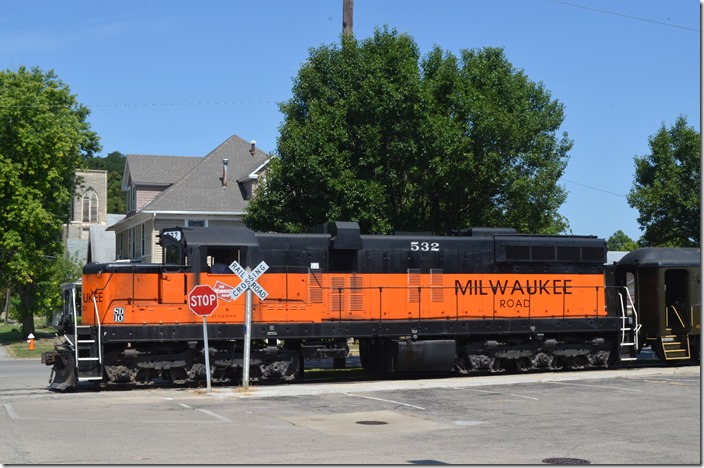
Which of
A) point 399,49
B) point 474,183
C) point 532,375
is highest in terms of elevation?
point 399,49

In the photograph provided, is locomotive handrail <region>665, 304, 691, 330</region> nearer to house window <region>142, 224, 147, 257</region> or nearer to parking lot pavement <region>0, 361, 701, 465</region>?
parking lot pavement <region>0, 361, 701, 465</region>

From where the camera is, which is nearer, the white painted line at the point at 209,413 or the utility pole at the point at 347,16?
the white painted line at the point at 209,413

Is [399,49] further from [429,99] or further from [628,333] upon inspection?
[628,333]

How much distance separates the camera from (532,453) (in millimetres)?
11695

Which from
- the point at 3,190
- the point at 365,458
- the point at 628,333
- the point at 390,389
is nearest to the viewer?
the point at 365,458

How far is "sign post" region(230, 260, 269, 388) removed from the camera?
19.7 m

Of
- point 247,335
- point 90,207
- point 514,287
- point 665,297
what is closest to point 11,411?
point 247,335

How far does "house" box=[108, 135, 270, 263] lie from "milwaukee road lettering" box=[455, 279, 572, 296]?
25.0 m

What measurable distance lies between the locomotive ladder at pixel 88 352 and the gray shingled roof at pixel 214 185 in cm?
2602

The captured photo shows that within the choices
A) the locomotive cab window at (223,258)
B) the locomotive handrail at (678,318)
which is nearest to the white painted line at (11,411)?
the locomotive cab window at (223,258)

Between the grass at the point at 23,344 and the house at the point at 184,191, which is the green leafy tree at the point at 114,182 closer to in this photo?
the house at the point at 184,191

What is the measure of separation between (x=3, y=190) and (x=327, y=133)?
24057 mm

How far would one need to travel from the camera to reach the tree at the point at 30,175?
1799 inches

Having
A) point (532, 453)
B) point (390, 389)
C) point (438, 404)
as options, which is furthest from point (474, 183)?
point (532, 453)
